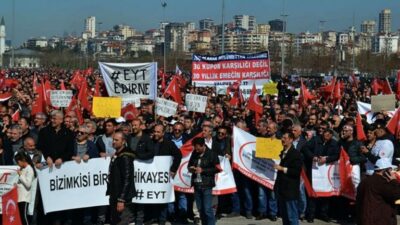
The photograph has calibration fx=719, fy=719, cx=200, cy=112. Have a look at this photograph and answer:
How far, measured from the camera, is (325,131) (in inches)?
446

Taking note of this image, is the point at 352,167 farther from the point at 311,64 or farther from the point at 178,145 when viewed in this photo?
the point at 311,64

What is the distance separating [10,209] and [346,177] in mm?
5083

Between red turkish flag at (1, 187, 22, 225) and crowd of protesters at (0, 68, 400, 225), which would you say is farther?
crowd of protesters at (0, 68, 400, 225)

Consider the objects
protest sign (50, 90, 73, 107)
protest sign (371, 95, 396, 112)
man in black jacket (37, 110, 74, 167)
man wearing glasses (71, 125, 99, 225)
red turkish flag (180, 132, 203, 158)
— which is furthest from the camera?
protest sign (50, 90, 73, 107)

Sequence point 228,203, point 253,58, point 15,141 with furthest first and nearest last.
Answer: point 253,58 < point 228,203 < point 15,141

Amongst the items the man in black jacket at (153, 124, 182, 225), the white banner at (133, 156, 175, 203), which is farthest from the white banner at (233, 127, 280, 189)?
the white banner at (133, 156, 175, 203)

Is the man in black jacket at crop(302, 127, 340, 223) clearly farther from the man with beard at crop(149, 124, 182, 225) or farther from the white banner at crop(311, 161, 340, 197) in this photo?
the man with beard at crop(149, 124, 182, 225)

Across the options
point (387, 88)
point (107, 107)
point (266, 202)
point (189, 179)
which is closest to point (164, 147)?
point (189, 179)

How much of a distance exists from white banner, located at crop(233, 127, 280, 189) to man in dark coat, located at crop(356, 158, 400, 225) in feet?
12.4

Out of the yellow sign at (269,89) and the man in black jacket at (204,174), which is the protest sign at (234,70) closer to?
the yellow sign at (269,89)

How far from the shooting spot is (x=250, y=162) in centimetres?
1164

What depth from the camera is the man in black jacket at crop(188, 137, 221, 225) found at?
9.97m

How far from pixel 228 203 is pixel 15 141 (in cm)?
376

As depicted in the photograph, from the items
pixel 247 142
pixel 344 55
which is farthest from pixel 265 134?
pixel 344 55
